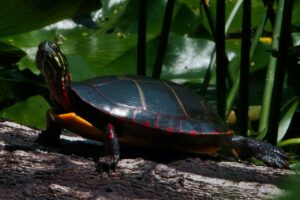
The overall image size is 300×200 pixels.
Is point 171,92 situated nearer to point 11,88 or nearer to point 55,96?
point 55,96

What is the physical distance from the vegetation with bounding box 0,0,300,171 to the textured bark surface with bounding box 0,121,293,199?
33 centimetres

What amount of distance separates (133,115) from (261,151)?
295 mm

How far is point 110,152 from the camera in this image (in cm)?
113

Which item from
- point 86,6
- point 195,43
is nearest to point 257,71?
point 195,43

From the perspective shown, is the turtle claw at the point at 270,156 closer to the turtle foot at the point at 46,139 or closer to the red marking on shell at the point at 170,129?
the red marking on shell at the point at 170,129

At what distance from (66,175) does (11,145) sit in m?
0.22

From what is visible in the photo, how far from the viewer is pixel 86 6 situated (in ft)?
5.60

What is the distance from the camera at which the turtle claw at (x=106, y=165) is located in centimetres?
108

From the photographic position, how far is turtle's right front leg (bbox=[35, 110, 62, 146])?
1250 millimetres

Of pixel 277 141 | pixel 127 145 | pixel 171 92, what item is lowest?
pixel 277 141

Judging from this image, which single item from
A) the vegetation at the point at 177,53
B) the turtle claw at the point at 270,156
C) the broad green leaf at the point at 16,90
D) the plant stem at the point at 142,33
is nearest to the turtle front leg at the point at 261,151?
the turtle claw at the point at 270,156

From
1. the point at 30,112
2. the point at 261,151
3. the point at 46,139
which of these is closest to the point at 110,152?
the point at 46,139

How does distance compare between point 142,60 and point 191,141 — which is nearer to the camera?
point 191,141

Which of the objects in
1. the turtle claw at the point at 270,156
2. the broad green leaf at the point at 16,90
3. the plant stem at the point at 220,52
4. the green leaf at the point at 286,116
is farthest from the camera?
the broad green leaf at the point at 16,90
